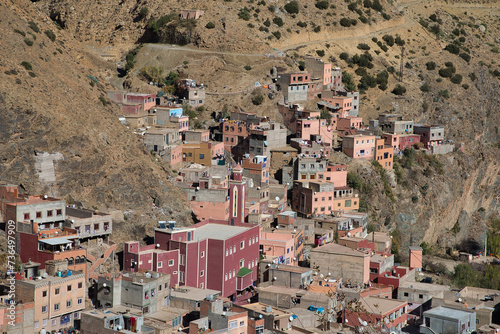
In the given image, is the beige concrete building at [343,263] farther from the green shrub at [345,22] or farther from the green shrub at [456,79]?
the green shrub at [456,79]

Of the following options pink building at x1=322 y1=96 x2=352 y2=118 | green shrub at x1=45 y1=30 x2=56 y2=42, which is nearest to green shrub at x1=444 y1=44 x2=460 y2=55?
pink building at x1=322 y1=96 x2=352 y2=118

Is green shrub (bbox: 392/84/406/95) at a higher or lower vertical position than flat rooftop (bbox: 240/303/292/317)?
higher

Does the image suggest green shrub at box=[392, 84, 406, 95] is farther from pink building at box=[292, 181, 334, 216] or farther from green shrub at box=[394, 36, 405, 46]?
pink building at box=[292, 181, 334, 216]

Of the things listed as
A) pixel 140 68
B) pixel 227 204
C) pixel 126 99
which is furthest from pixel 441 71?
pixel 227 204

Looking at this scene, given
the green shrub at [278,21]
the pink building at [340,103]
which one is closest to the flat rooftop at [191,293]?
the pink building at [340,103]

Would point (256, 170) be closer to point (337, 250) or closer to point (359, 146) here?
point (359, 146)

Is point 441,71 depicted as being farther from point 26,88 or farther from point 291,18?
point 26,88
